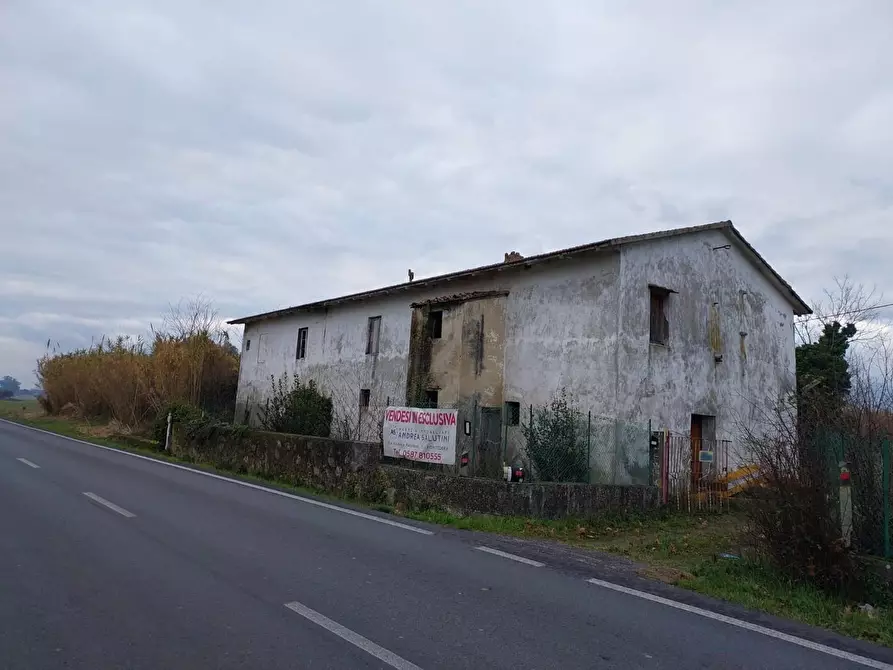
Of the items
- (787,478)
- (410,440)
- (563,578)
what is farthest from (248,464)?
(787,478)

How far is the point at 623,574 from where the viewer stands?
24.4 feet

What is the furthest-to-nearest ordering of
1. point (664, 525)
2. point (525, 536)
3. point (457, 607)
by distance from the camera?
point (664, 525)
point (525, 536)
point (457, 607)

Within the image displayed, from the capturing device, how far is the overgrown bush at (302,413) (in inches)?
865

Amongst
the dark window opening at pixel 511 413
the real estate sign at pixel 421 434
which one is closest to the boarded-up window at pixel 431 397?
the dark window opening at pixel 511 413

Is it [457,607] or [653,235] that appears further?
[653,235]

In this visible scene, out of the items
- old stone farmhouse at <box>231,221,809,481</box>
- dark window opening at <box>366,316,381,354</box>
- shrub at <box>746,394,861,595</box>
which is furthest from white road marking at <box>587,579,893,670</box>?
dark window opening at <box>366,316,381,354</box>

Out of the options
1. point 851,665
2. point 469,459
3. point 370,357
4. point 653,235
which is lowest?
point 851,665

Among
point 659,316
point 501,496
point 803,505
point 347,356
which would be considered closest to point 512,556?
point 501,496

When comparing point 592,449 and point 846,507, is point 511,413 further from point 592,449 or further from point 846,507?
point 846,507

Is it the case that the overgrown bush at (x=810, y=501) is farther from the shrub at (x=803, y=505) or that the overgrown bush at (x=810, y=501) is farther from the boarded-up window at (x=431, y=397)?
the boarded-up window at (x=431, y=397)

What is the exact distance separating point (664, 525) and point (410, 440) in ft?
17.7

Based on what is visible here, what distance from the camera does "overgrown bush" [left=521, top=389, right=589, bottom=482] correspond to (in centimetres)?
1380

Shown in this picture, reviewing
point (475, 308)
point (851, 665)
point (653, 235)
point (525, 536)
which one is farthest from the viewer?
point (475, 308)

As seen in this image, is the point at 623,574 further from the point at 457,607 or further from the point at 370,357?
the point at 370,357
